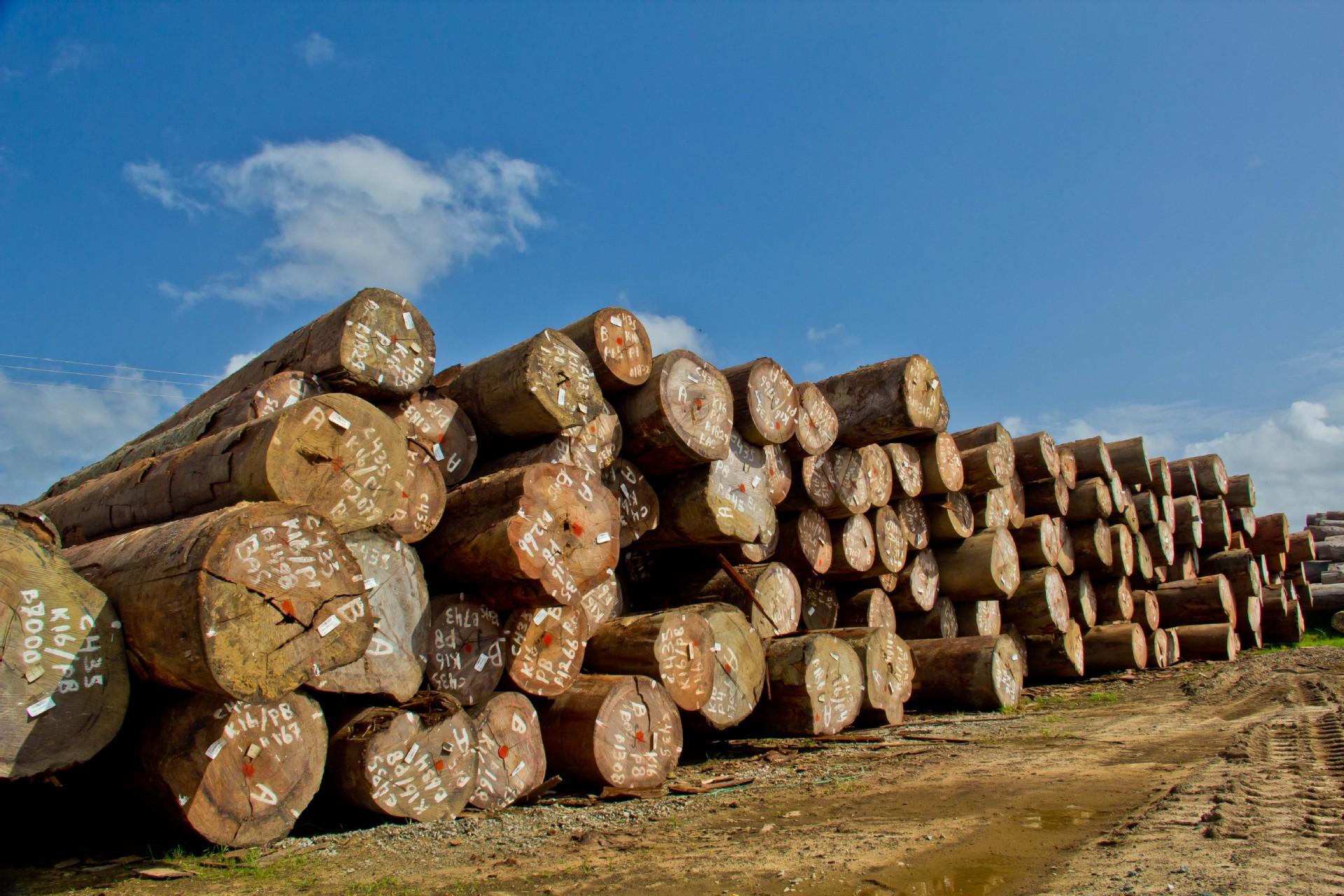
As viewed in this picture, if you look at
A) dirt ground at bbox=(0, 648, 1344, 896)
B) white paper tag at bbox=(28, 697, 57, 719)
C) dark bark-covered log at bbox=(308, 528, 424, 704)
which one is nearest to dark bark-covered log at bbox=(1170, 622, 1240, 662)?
dirt ground at bbox=(0, 648, 1344, 896)

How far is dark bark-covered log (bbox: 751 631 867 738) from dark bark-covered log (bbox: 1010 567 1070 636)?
3.96 metres

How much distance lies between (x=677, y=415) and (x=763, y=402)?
3.50 feet

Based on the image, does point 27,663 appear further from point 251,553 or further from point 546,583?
point 546,583

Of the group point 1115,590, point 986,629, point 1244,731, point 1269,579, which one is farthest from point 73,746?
point 1269,579

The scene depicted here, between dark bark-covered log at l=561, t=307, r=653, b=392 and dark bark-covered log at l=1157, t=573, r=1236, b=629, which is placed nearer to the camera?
dark bark-covered log at l=561, t=307, r=653, b=392

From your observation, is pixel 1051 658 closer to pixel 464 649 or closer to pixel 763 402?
pixel 763 402

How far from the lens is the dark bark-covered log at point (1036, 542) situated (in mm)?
10094

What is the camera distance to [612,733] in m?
4.98

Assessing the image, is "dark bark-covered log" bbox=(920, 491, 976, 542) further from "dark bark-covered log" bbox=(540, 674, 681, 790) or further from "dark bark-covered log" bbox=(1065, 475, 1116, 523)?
"dark bark-covered log" bbox=(540, 674, 681, 790)

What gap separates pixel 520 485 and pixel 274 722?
63.1 inches

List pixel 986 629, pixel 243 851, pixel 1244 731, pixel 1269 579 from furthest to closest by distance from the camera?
pixel 1269 579, pixel 986 629, pixel 1244 731, pixel 243 851

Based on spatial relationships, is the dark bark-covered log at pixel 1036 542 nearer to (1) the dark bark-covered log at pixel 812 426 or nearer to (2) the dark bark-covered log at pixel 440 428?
(1) the dark bark-covered log at pixel 812 426

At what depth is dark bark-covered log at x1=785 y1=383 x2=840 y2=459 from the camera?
7422mm

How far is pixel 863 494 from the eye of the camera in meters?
7.91
